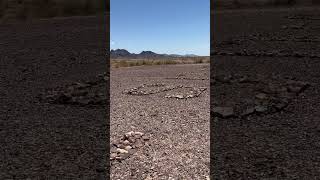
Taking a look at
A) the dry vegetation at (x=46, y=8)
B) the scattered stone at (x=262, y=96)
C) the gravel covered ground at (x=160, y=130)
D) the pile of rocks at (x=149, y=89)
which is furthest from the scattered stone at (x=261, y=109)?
the dry vegetation at (x=46, y=8)

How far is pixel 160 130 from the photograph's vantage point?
8.70 meters

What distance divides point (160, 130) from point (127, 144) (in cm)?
120

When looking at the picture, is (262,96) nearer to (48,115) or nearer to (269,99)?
(269,99)

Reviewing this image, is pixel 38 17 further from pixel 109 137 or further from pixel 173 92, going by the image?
pixel 109 137

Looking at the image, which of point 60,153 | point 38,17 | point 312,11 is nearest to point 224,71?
point 60,153

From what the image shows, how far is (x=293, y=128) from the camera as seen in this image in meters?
8.45

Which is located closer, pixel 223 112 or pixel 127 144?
pixel 127 144

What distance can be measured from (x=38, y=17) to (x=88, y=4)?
12.3 feet

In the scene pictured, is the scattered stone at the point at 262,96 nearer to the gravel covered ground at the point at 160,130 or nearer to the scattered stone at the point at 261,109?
the scattered stone at the point at 261,109

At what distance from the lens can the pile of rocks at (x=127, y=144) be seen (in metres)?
7.20

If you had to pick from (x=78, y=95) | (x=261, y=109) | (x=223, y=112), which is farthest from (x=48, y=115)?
(x=261, y=109)

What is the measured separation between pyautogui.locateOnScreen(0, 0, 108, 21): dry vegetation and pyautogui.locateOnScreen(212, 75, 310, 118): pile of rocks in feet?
61.4

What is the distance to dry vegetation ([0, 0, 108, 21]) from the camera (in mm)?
26078

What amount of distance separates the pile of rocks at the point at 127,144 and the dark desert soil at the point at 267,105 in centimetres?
143
